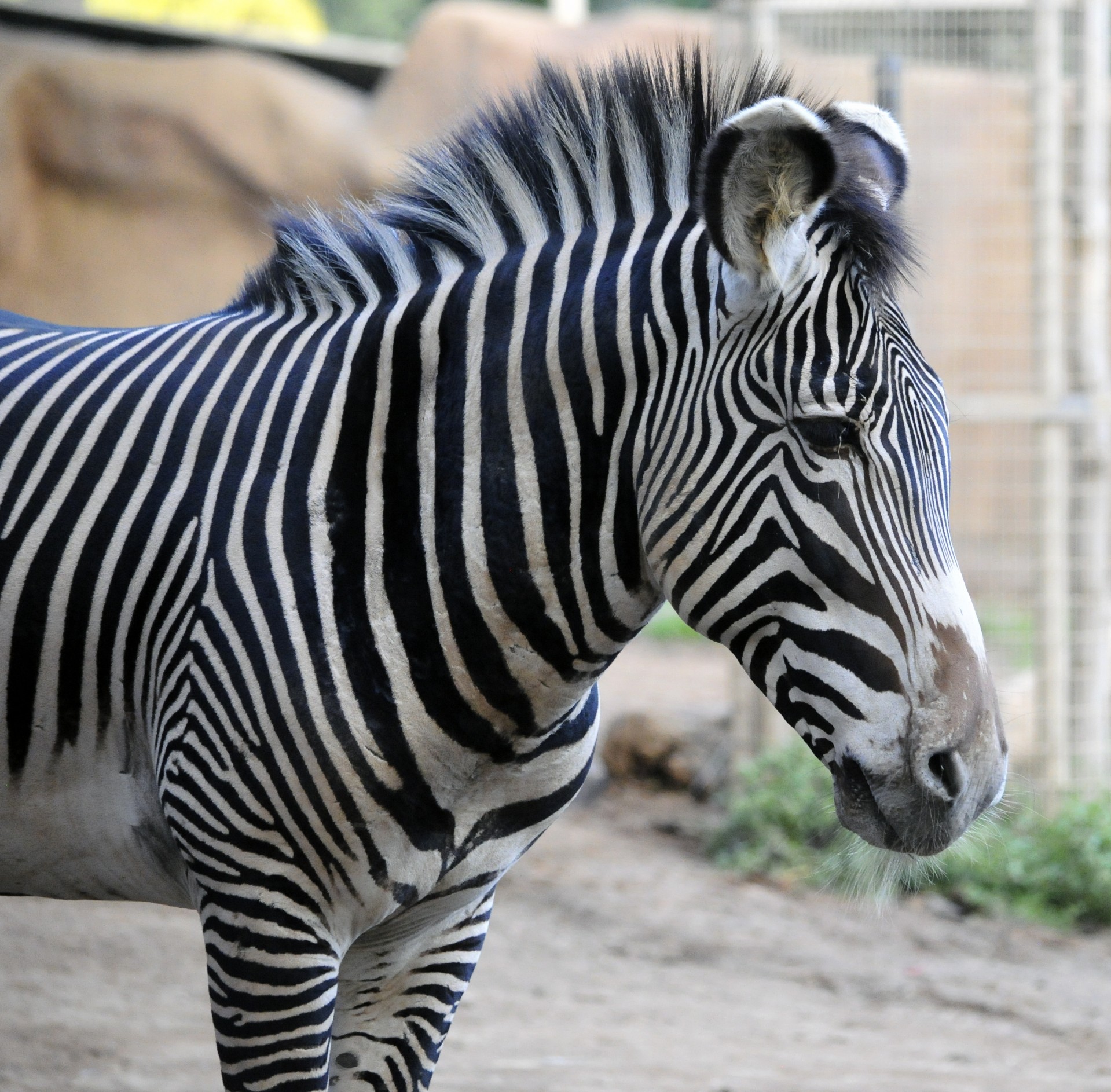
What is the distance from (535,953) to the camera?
5.59 metres

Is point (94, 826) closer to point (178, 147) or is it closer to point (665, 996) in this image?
point (665, 996)

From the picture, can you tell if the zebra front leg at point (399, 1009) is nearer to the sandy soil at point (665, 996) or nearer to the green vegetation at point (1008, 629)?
the sandy soil at point (665, 996)

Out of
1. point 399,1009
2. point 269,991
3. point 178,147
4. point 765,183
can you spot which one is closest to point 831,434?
point 765,183

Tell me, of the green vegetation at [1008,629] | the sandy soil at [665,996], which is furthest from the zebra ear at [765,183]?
the green vegetation at [1008,629]

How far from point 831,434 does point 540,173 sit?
83 cm

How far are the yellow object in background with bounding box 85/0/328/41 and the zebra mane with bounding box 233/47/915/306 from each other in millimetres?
22592

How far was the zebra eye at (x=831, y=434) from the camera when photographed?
1.98 meters

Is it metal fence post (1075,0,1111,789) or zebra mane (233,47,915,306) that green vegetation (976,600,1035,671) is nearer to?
metal fence post (1075,0,1111,789)

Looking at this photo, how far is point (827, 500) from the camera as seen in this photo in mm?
1978

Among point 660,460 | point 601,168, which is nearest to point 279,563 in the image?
point 660,460

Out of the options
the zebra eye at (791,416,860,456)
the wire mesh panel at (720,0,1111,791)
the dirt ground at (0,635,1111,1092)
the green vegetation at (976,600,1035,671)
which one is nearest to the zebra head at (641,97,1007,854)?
the zebra eye at (791,416,860,456)

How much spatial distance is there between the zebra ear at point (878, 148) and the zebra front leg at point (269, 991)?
5.52 feet

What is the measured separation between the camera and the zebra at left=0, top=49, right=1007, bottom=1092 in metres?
1.99

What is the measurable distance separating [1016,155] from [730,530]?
252 inches
